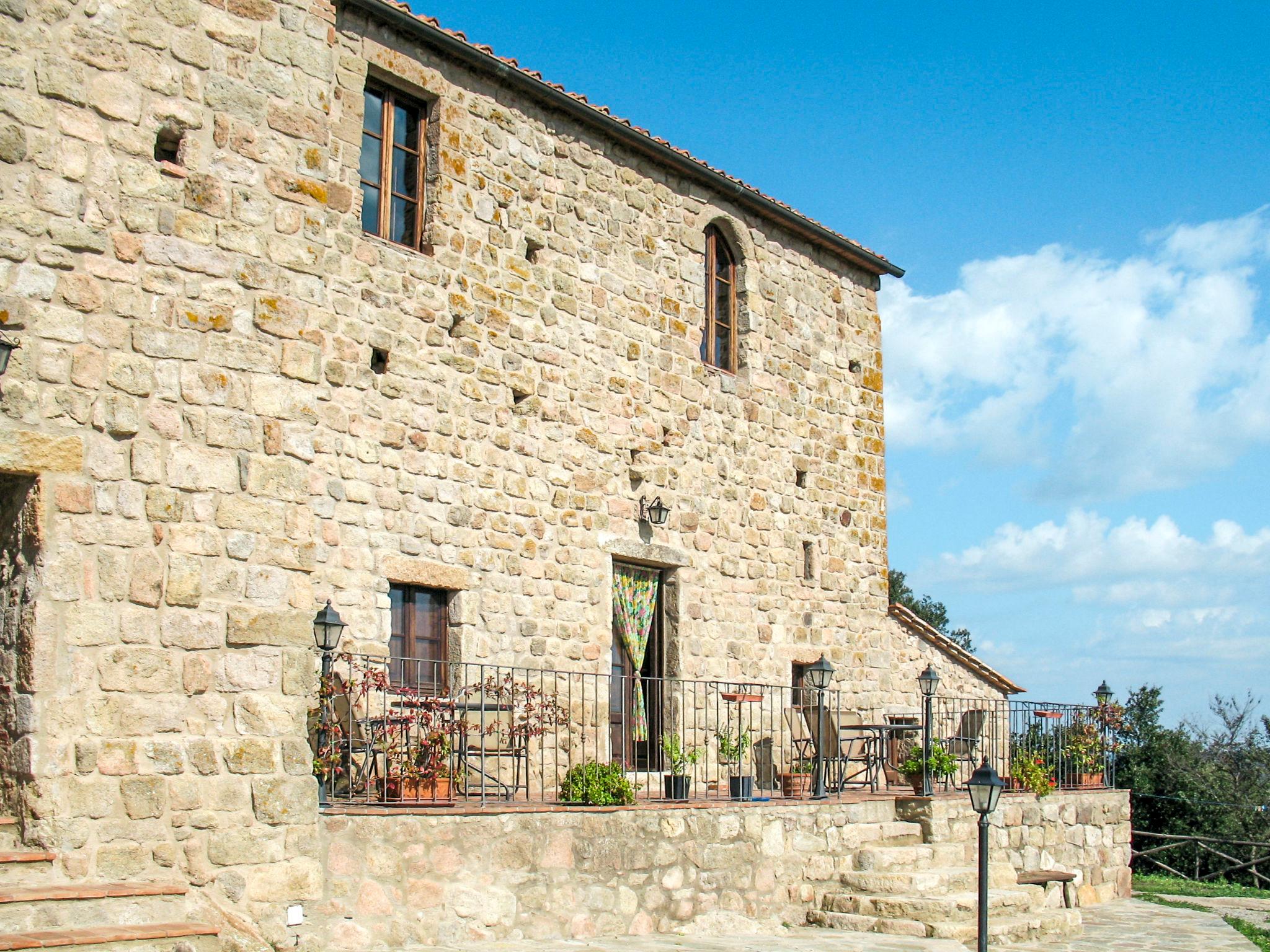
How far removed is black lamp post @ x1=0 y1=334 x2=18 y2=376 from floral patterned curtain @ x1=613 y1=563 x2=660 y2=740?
6623 millimetres

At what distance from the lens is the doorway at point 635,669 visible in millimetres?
12273

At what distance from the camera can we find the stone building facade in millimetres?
6781

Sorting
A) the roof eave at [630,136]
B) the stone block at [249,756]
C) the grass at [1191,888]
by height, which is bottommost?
the grass at [1191,888]

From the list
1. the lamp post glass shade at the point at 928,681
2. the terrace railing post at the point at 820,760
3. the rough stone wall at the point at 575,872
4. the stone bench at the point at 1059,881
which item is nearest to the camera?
the rough stone wall at the point at 575,872

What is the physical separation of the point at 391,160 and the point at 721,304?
4543mm

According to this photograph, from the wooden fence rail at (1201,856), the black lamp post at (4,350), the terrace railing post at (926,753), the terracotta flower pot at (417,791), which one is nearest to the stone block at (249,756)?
the terracotta flower pot at (417,791)

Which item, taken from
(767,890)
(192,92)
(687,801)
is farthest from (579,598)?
(192,92)

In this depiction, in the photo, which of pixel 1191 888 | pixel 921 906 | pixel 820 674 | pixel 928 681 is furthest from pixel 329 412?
pixel 1191 888

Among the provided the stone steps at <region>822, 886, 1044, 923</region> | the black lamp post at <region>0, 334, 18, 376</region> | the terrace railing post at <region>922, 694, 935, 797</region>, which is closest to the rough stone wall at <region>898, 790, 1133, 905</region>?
the terrace railing post at <region>922, 694, 935, 797</region>

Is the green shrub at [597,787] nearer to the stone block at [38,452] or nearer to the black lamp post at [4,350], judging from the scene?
the stone block at [38,452]

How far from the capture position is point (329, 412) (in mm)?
9953

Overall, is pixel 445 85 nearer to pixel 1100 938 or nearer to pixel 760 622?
pixel 760 622

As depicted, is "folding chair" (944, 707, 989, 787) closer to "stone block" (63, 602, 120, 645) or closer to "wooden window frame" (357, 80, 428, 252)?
"wooden window frame" (357, 80, 428, 252)

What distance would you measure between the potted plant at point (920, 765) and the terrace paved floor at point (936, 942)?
183 centimetres
